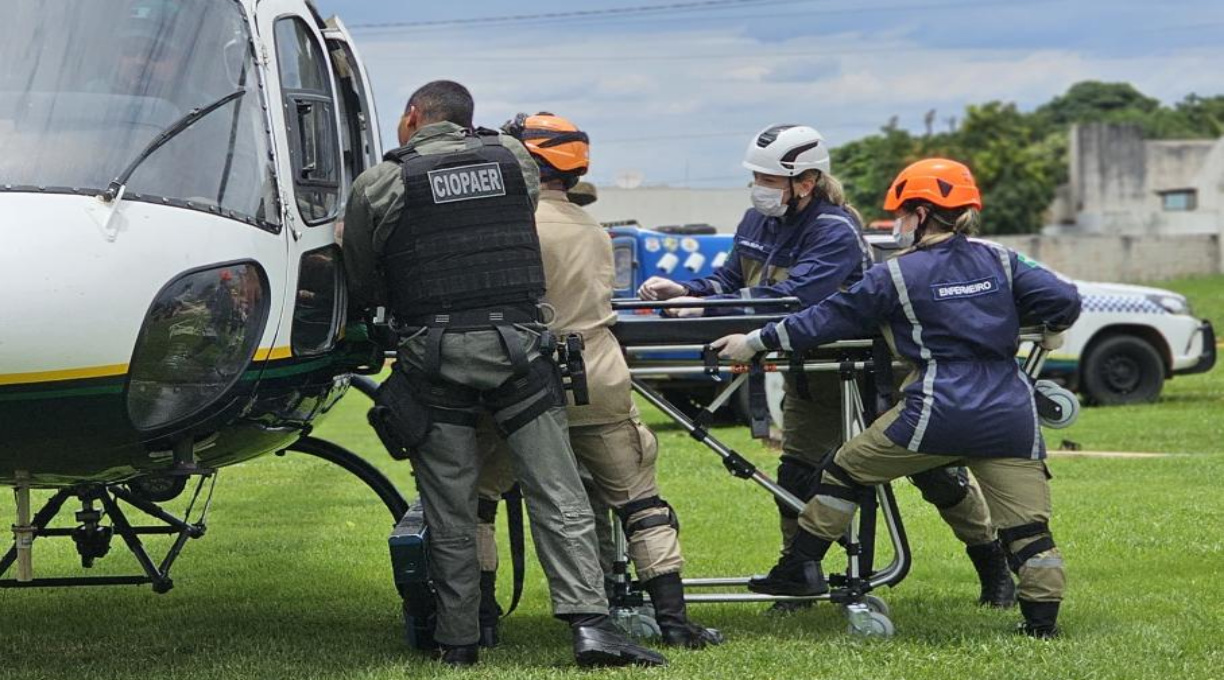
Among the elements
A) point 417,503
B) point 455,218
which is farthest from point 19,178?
point 417,503

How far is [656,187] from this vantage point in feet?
180

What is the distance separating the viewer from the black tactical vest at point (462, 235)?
5938 mm

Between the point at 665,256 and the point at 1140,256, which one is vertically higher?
the point at 665,256

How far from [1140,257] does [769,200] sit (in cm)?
4862

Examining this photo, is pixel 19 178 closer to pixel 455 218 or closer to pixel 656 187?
pixel 455 218

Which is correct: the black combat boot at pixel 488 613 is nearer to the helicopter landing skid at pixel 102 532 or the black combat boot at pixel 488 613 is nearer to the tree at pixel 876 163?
the helicopter landing skid at pixel 102 532

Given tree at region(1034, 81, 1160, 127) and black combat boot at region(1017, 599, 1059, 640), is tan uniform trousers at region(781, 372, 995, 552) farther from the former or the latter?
tree at region(1034, 81, 1160, 127)

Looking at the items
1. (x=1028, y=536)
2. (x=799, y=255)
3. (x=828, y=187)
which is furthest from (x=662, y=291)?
(x=1028, y=536)

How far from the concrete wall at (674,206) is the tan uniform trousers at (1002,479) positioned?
1816 inches

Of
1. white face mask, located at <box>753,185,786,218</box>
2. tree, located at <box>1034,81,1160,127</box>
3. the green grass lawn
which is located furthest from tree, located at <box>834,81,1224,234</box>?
white face mask, located at <box>753,185,786,218</box>

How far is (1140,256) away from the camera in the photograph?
175 feet

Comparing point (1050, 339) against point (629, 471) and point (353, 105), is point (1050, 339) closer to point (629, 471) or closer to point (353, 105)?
point (629, 471)

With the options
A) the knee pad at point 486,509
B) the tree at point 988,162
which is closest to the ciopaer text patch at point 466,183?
the knee pad at point 486,509

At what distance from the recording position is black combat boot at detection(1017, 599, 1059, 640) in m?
6.46
